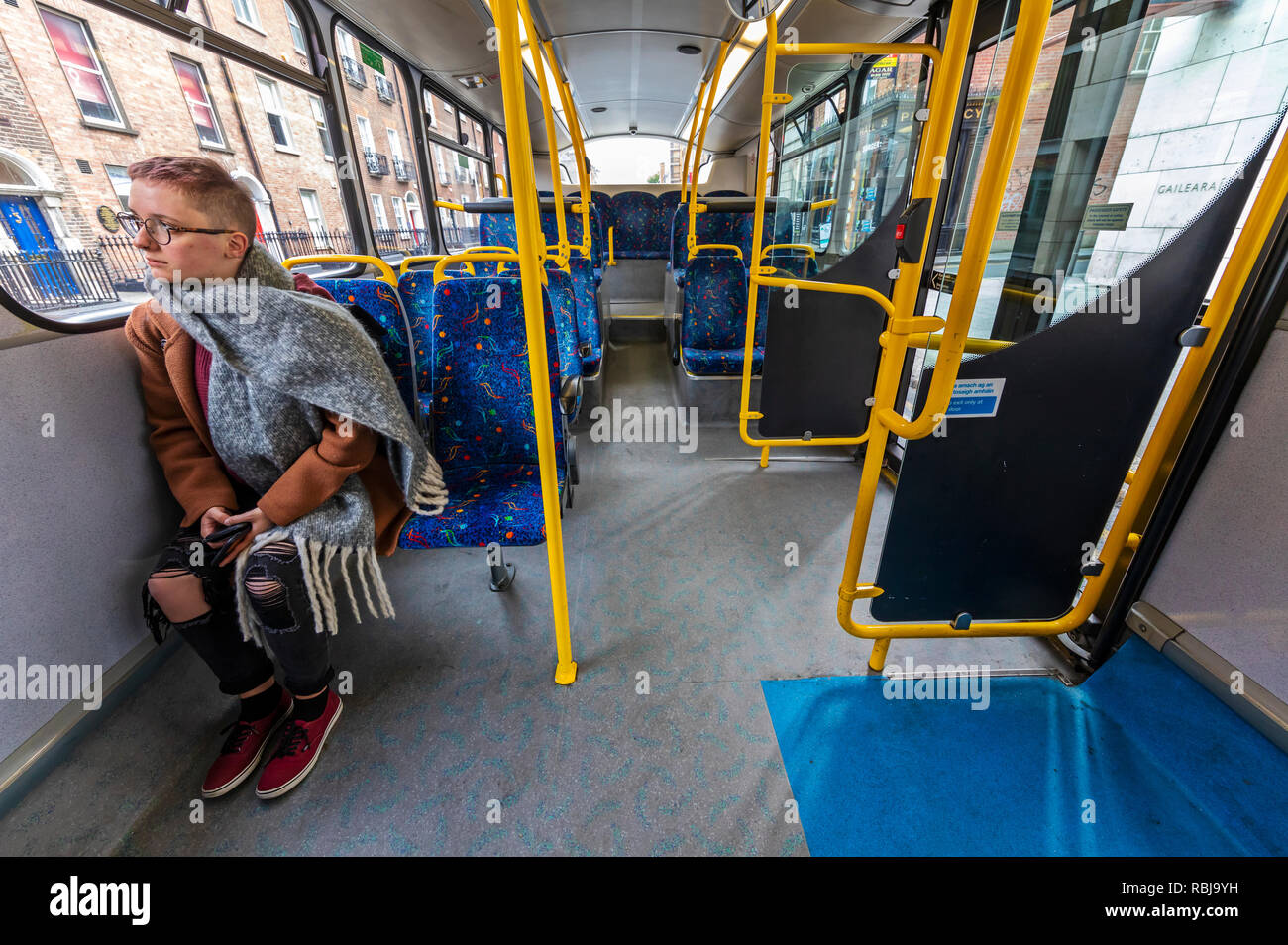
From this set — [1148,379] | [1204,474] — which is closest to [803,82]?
[1148,379]

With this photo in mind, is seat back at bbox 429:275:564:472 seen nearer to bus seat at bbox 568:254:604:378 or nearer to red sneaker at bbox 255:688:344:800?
red sneaker at bbox 255:688:344:800

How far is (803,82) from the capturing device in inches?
111

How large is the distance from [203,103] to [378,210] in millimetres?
1458

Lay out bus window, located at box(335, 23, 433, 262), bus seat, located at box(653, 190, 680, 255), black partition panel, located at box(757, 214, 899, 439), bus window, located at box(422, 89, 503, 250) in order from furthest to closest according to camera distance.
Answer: bus seat, located at box(653, 190, 680, 255)
bus window, located at box(422, 89, 503, 250)
bus window, located at box(335, 23, 433, 262)
black partition panel, located at box(757, 214, 899, 439)

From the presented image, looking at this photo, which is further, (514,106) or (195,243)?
(195,243)

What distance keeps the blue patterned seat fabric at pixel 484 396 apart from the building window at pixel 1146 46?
78.4 inches

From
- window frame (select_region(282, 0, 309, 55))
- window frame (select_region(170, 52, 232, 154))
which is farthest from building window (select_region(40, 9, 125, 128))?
window frame (select_region(282, 0, 309, 55))

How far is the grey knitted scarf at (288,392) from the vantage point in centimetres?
127

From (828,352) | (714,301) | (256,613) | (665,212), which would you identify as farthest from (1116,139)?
(665,212)

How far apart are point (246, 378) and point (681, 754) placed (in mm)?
1664

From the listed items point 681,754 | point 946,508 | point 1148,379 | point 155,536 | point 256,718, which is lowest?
point 681,754

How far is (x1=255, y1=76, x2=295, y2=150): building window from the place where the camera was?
8.78 ft

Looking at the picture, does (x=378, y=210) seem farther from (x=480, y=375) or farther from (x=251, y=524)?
(x=251, y=524)
